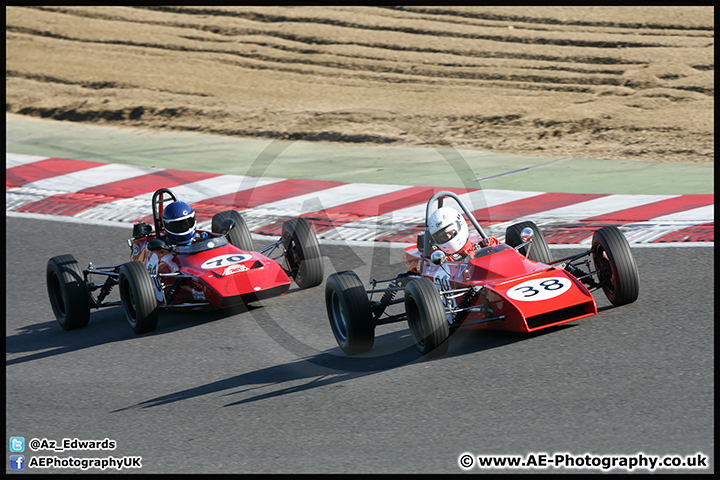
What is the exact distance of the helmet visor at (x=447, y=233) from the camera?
26.4 ft

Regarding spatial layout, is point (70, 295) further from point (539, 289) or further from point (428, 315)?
point (539, 289)

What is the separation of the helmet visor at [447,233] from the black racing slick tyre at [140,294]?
254 cm

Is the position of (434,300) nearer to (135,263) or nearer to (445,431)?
(445,431)

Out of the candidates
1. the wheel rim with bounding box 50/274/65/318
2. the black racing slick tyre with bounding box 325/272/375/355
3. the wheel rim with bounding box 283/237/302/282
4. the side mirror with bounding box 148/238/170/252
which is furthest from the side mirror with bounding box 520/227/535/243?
the wheel rim with bounding box 50/274/65/318

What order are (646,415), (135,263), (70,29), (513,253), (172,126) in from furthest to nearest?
(70,29)
(172,126)
(135,263)
(513,253)
(646,415)

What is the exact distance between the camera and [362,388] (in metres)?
7.02

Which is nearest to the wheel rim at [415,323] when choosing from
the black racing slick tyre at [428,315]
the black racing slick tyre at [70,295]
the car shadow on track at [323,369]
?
the black racing slick tyre at [428,315]

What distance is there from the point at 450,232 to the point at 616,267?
1.34 metres

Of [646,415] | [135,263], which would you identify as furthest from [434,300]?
[135,263]

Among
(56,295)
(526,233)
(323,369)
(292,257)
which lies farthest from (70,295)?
(526,233)

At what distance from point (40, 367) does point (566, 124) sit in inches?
351

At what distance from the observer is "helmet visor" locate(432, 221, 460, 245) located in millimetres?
8039

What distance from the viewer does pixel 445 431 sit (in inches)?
243

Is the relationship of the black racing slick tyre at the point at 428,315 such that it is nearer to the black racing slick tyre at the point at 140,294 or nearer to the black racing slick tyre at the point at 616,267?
the black racing slick tyre at the point at 616,267
